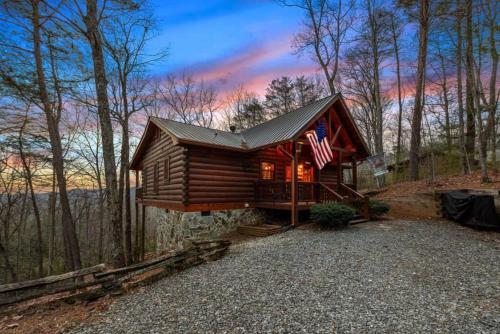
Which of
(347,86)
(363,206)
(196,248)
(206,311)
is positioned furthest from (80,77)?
(347,86)

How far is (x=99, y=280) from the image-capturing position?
521 centimetres

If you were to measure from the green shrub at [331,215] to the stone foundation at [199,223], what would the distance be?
3456mm

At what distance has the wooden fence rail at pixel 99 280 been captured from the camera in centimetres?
475

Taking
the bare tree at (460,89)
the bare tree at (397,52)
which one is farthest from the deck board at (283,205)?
the bare tree at (397,52)

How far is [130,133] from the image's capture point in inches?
758

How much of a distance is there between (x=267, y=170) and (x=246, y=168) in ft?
4.62

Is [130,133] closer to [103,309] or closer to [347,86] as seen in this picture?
[103,309]

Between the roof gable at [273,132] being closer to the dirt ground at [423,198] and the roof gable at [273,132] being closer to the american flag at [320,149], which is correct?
the american flag at [320,149]

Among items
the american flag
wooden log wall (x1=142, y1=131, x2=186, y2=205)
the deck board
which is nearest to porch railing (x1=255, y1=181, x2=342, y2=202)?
the deck board

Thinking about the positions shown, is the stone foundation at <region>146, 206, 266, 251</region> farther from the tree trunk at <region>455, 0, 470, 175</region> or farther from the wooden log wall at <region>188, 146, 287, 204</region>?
the tree trunk at <region>455, 0, 470, 175</region>

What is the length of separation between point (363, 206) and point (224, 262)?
7401 mm

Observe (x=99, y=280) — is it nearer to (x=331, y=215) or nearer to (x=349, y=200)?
(x=331, y=215)

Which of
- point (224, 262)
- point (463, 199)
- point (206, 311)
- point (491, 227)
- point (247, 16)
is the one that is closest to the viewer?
point (206, 311)

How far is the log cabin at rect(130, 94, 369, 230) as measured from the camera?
402 inches
